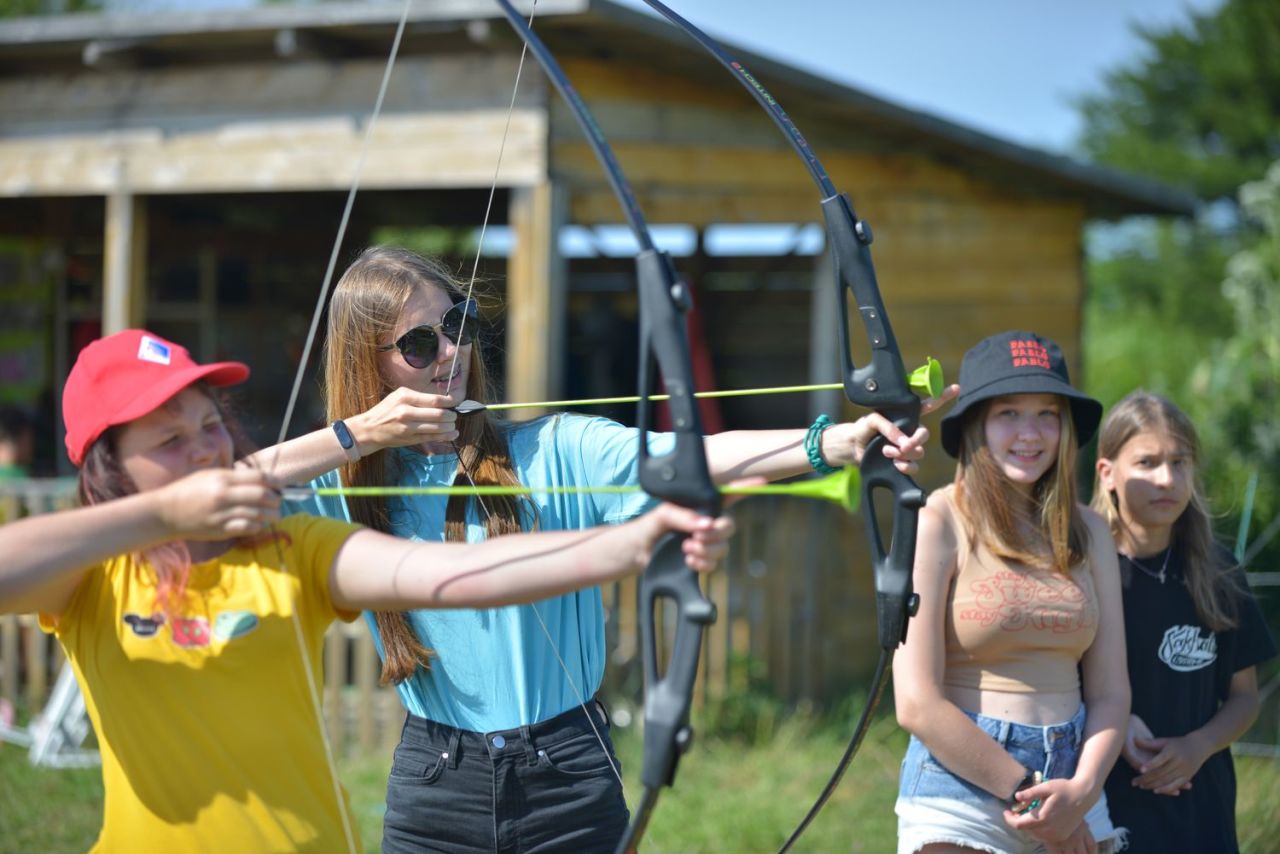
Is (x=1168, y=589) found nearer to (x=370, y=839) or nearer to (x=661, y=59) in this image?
(x=370, y=839)

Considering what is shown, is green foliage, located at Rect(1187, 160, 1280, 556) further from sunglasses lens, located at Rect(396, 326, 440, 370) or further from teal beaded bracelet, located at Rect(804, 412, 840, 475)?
sunglasses lens, located at Rect(396, 326, 440, 370)

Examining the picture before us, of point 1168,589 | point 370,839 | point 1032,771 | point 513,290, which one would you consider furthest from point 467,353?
point 513,290

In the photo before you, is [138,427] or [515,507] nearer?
[138,427]

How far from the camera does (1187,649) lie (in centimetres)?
265

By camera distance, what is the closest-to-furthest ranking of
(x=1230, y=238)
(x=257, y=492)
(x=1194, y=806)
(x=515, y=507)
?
(x=257, y=492) → (x=515, y=507) → (x=1194, y=806) → (x=1230, y=238)

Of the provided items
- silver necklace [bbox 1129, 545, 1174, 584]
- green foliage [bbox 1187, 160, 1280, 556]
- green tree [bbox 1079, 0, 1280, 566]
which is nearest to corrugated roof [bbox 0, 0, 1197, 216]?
green foliage [bbox 1187, 160, 1280, 556]

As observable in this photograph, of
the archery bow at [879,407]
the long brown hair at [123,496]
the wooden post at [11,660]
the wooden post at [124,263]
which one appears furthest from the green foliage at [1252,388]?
the wooden post at [11,660]

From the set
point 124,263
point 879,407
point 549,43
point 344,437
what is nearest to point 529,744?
point 344,437

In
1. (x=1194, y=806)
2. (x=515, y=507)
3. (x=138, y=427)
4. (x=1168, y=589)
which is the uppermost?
(x=138, y=427)

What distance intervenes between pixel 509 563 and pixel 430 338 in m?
0.71

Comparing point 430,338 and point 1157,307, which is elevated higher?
point 1157,307

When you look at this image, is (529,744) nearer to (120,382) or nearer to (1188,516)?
(120,382)

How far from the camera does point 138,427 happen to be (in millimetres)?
1703

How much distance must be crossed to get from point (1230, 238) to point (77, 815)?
23.1 metres
